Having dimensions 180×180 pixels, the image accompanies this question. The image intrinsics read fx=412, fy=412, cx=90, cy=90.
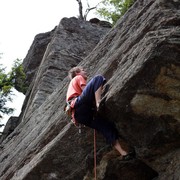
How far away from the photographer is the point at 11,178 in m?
8.31

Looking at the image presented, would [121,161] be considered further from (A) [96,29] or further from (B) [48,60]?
(A) [96,29]

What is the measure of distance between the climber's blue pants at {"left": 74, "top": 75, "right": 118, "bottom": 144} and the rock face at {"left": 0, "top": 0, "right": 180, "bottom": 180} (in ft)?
0.63

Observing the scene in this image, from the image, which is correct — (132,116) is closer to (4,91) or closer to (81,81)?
(81,81)

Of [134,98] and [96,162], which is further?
[96,162]

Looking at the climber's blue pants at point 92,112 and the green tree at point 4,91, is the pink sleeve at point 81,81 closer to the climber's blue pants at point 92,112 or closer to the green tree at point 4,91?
the climber's blue pants at point 92,112

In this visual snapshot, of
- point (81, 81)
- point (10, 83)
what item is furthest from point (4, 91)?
point (81, 81)

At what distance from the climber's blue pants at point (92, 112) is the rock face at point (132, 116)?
0.19m

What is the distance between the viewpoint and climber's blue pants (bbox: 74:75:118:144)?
621 cm

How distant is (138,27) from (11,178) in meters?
3.92

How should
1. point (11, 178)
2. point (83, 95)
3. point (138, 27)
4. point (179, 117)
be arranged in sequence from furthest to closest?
point (11, 178) → point (138, 27) → point (83, 95) → point (179, 117)

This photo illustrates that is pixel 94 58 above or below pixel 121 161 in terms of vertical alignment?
above

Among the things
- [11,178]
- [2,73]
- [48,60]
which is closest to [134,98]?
[11,178]

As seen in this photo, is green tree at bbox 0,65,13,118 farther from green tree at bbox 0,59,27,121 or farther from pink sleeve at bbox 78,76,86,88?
pink sleeve at bbox 78,76,86,88

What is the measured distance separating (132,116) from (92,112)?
0.75m
